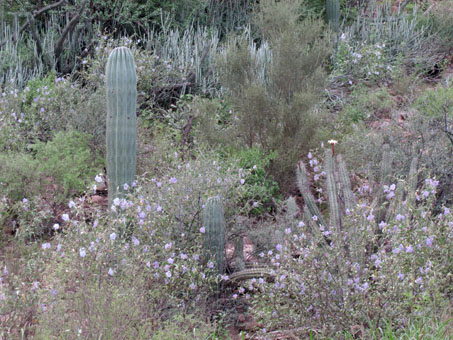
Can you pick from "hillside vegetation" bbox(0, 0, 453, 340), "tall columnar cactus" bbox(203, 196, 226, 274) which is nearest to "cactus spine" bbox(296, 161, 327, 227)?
"hillside vegetation" bbox(0, 0, 453, 340)

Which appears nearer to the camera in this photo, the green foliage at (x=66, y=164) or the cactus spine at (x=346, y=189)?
the cactus spine at (x=346, y=189)

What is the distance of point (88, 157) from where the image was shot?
556cm

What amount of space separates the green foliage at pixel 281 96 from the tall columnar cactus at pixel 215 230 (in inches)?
75.9

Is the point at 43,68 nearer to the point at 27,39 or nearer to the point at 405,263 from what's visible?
the point at 27,39

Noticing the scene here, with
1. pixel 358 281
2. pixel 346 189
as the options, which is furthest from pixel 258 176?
pixel 358 281

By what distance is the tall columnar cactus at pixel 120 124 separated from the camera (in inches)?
181

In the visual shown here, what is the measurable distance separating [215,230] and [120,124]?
1.34m

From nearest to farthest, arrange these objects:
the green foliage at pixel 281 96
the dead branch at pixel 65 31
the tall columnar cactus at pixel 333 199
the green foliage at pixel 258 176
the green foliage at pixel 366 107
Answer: the tall columnar cactus at pixel 333 199, the green foliage at pixel 258 176, the green foliage at pixel 281 96, the green foliage at pixel 366 107, the dead branch at pixel 65 31

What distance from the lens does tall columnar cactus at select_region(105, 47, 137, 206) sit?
4.59m

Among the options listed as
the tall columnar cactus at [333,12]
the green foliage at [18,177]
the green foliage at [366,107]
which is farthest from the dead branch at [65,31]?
the tall columnar cactus at [333,12]

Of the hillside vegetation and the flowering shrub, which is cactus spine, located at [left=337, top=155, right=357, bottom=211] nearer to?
the hillside vegetation

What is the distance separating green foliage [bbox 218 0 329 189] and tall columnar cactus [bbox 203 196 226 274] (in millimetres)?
1929

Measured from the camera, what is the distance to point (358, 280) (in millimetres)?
3160

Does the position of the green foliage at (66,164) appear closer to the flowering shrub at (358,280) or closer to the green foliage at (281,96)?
the green foliage at (281,96)
